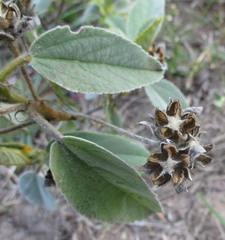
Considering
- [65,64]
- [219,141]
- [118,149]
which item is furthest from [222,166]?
[65,64]

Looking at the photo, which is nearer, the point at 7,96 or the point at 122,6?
the point at 7,96

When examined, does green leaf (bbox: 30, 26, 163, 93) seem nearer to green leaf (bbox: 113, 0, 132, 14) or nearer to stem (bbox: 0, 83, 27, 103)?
stem (bbox: 0, 83, 27, 103)

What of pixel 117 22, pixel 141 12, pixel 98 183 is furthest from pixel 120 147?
pixel 117 22

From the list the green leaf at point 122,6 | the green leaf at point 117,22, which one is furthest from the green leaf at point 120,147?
the green leaf at point 122,6

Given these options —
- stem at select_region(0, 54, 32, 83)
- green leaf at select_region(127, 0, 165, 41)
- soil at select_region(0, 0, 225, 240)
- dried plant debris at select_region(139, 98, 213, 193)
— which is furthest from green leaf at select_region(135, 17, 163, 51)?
soil at select_region(0, 0, 225, 240)

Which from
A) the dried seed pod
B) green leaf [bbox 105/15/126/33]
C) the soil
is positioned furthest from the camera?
the soil

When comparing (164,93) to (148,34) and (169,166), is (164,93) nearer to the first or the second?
(148,34)

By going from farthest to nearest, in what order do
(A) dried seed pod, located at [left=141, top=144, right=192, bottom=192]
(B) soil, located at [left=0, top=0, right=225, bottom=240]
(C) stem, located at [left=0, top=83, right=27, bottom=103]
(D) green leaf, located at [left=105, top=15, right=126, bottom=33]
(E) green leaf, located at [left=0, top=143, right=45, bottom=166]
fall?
(B) soil, located at [left=0, top=0, right=225, bottom=240] < (D) green leaf, located at [left=105, top=15, right=126, bottom=33] < (E) green leaf, located at [left=0, top=143, right=45, bottom=166] < (C) stem, located at [left=0, top=83, right=27, bottom=103] < (A) dried seed pod, located at [left=141, top=144, right=192, bottom=192]

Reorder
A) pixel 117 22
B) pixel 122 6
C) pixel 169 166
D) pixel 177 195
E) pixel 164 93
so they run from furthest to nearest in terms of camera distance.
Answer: pixel 177 195
pixel 122 6
pixel 117 22
pixel 164 93
pixel 169 166
